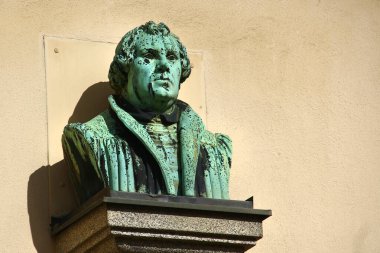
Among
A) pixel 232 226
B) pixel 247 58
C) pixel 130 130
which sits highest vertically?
pixel 247 58

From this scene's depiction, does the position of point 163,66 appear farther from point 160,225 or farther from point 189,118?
point 160,225

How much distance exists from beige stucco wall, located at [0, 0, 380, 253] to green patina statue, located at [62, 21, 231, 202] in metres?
0.27

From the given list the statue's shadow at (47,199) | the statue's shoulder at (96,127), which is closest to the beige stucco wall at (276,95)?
the statue's shadow at (47,199)

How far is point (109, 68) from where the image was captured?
5430 millimetres

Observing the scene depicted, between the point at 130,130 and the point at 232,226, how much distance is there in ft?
1.64

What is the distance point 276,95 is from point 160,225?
3.69 feet

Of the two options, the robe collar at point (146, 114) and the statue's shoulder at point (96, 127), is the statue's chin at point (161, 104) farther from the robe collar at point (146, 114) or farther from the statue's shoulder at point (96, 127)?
the statue's shoulder at point (96, 127)

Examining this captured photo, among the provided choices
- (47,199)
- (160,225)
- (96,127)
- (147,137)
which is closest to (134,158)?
(147,137)

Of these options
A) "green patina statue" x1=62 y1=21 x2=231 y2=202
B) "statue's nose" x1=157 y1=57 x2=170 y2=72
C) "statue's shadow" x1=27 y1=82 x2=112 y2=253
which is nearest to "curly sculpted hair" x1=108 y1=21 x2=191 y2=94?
"green patina statue" x1=62 y1=21 x2=231 y2=202

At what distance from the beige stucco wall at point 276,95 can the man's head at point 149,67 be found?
31 centimetres

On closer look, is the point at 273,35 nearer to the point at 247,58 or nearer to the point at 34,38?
the point at 247,58

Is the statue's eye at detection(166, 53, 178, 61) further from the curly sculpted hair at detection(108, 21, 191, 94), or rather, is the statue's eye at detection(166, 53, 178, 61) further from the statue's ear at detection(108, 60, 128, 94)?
the statue's ear at detection(108, 60, 128, 94)

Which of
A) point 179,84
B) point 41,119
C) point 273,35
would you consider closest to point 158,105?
point 179,84

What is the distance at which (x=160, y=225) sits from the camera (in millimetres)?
4938
